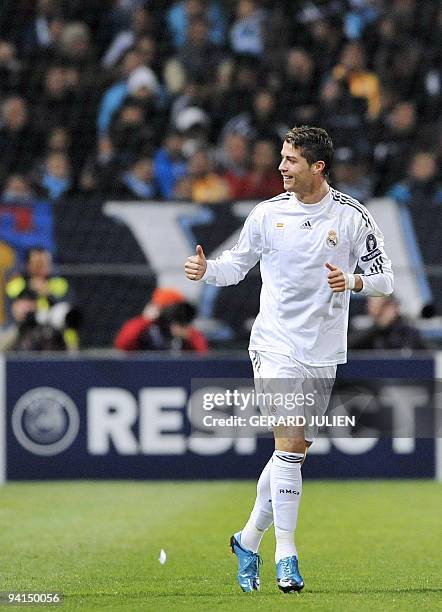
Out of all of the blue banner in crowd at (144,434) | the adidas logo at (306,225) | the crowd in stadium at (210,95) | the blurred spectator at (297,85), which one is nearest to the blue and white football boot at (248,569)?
the adidas logo at (306,225)

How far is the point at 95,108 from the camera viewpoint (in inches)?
592

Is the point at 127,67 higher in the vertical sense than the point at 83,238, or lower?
higher

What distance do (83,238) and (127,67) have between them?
288 cm

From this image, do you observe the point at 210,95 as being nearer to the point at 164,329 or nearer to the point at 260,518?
the point at 164,329

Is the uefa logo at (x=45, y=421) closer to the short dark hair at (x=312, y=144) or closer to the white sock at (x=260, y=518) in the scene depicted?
the white sock at (x=260, y=518)

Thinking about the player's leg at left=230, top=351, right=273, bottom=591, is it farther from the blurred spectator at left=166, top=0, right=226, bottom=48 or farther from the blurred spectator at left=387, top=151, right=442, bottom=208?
the blurred spectator at left=166, top=0, right=226, bottom=48

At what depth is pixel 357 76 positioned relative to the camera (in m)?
14.9

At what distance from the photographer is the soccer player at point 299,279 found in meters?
6.46

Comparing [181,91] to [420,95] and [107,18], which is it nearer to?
[107,18]

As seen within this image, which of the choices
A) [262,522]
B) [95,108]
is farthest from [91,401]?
[262,522]

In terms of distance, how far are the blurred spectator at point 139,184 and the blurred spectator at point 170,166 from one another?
0.17 m

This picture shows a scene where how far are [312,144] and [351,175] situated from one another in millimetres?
7313

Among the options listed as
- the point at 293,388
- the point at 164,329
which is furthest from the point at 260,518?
the point at 164,329

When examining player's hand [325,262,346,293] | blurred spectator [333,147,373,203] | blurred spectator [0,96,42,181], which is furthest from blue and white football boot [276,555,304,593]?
blurred spectator [0,96,42,181]
